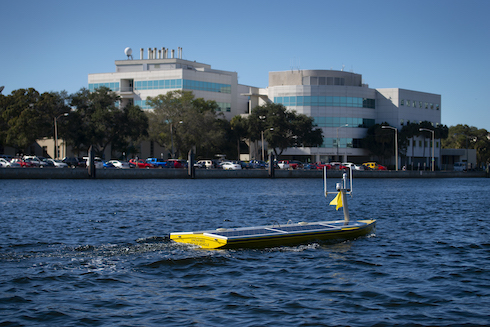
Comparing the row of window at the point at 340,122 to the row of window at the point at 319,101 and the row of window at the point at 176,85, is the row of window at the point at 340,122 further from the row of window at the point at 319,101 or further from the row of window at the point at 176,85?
the row of window at the point at 176,85

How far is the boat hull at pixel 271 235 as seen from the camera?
18.0 meters

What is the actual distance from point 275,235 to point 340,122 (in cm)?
10194

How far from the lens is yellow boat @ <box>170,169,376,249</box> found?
1805 centimetres

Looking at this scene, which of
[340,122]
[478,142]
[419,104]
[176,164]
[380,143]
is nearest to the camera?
[176,164]

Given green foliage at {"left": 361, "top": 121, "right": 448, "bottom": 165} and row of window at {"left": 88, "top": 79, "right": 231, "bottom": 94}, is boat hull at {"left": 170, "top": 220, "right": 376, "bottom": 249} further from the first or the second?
green foliage at {"left": 361, "top": 121, "right": 448, "bottom": 165}

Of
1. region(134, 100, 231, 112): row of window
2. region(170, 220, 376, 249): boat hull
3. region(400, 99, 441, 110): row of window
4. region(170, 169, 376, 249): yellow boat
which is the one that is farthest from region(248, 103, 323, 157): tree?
region(170, 220, 376, 249): boat hull

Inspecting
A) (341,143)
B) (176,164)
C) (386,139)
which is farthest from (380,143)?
(176,164)

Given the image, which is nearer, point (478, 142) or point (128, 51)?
point (128, 51)

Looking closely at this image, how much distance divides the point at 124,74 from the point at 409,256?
10749 centimetres

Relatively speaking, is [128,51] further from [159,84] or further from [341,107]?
[341,107]

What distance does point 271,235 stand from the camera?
61.2 feet

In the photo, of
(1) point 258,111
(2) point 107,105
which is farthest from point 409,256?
(1) point 258,111

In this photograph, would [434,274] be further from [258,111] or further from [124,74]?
[124,74]

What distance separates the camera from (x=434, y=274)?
15594 millimetres
